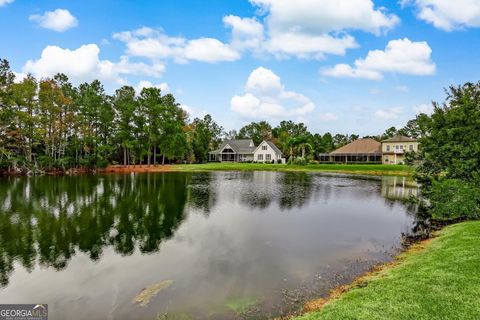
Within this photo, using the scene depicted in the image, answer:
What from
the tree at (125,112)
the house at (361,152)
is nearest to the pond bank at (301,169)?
the tree at (125,112)

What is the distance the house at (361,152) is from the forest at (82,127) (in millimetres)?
9173

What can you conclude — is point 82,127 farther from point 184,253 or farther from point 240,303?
point 240,303

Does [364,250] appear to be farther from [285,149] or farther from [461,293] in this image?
[285,149]

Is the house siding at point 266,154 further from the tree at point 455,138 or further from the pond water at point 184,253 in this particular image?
the tree at point 455,138

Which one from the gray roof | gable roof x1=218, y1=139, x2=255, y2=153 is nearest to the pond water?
the gray roof

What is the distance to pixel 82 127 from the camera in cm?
5856

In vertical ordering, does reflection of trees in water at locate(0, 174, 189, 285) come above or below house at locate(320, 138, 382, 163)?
below

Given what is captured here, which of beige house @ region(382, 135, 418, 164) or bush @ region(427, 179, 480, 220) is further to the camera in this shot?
beige house @ region(382, 135, 418, 164)

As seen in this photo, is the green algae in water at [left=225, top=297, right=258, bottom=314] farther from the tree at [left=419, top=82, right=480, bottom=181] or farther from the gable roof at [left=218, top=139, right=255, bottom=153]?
the gable roof at [left=218, top=139, right=255, bottom=153]

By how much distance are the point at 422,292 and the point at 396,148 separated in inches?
2767

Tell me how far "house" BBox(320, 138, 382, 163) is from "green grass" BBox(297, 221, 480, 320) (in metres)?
66.8

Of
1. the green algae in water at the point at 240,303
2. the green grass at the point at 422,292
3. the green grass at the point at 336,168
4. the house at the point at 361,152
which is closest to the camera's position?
the green grass at the point at 422,292

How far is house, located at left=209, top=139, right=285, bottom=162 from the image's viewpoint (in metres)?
81.6

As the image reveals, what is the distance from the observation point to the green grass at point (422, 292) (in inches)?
235
